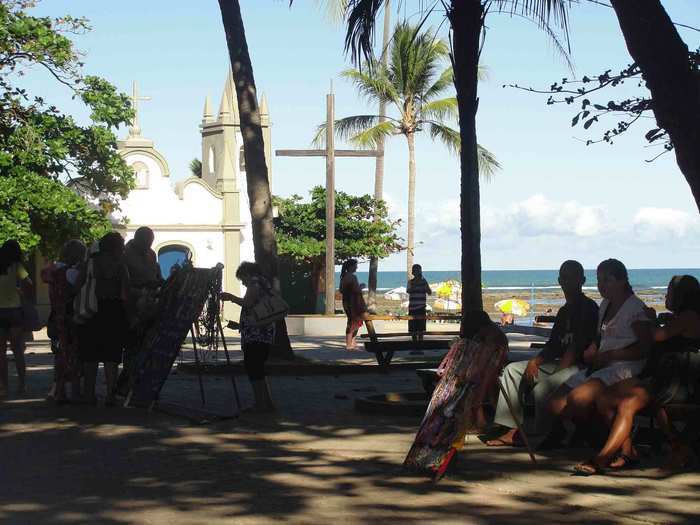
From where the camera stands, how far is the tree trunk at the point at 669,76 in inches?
309

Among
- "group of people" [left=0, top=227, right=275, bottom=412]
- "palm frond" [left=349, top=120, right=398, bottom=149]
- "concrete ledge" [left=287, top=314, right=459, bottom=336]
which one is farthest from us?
"palm frond" [left=349, top=120, right=398, bottom=149]

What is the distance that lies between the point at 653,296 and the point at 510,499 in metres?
95.2

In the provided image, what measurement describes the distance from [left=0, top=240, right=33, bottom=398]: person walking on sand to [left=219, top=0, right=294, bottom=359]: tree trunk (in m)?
3.88

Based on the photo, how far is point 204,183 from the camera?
132 ft

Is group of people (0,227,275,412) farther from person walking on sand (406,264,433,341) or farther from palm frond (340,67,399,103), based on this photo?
palm frond (340,67,399,103)

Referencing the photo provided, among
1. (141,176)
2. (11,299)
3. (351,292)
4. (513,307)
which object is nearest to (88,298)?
(11,299)

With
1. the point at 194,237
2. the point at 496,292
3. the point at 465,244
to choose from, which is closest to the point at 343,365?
the point at 465,244

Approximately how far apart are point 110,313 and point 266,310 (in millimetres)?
1657

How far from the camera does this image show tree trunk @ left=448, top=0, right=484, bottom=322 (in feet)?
39.3

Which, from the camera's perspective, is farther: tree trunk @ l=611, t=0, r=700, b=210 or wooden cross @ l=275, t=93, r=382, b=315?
wooden cross @ l=275, t=93, r=382, b=315

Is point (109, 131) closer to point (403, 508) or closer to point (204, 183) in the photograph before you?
point (204, 183)

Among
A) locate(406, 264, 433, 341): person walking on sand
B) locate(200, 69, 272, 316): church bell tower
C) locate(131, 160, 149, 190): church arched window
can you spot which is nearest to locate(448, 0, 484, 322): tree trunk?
locate(406, 264, 433, 341): person walking on sand

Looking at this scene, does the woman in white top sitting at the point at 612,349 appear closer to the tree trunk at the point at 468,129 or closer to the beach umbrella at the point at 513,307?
the tree trunk at the point at 468,129

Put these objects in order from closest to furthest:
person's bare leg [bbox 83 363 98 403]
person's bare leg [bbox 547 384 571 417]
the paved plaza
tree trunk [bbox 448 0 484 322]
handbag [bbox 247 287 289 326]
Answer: the paved plaza, person's bare leg [bbox 547 384 571 417], handbag [bbox 247 287 289 326], tree trunk [bbox 448 0 484 322], person's bare leg [bbox 83 363 98 403]
